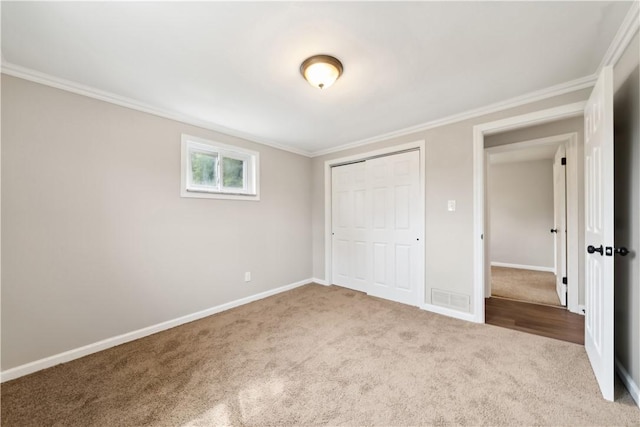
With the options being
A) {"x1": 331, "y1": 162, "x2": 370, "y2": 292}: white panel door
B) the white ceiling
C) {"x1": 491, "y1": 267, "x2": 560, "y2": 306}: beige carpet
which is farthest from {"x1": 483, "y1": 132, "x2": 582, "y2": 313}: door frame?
{"x1": 331, "y1": 162, "x2": 370, "y2": 292}: white panel door

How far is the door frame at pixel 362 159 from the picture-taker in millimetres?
3172

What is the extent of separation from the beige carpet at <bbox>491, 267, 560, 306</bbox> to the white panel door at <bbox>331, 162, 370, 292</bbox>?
2.03 metres

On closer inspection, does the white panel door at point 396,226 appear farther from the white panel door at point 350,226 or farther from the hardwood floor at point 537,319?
the hardwood floor at point 537,319

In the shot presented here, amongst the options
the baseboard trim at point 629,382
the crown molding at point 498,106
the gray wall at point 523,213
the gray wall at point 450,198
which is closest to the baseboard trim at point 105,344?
the gray wall at point 450,198

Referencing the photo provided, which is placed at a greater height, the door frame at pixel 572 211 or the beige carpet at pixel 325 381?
the door frame at pixel 572 211

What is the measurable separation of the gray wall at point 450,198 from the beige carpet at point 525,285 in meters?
1.39

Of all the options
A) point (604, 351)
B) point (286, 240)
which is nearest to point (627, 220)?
point (604, 351)

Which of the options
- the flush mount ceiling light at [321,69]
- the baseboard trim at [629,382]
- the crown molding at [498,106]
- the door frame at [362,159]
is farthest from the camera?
the door frame at [362,159]

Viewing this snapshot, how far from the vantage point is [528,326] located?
8.66ft

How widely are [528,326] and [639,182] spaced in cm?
181

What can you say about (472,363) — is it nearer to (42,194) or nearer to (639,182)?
(639,182)

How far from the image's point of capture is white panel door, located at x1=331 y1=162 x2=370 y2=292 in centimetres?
387

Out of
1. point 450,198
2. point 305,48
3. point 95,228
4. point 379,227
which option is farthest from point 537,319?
point 95,228

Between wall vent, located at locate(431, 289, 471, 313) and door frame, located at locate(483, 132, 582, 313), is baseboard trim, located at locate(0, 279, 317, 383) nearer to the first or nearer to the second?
wall vent, located at locate(431, 289, 471, 313)
